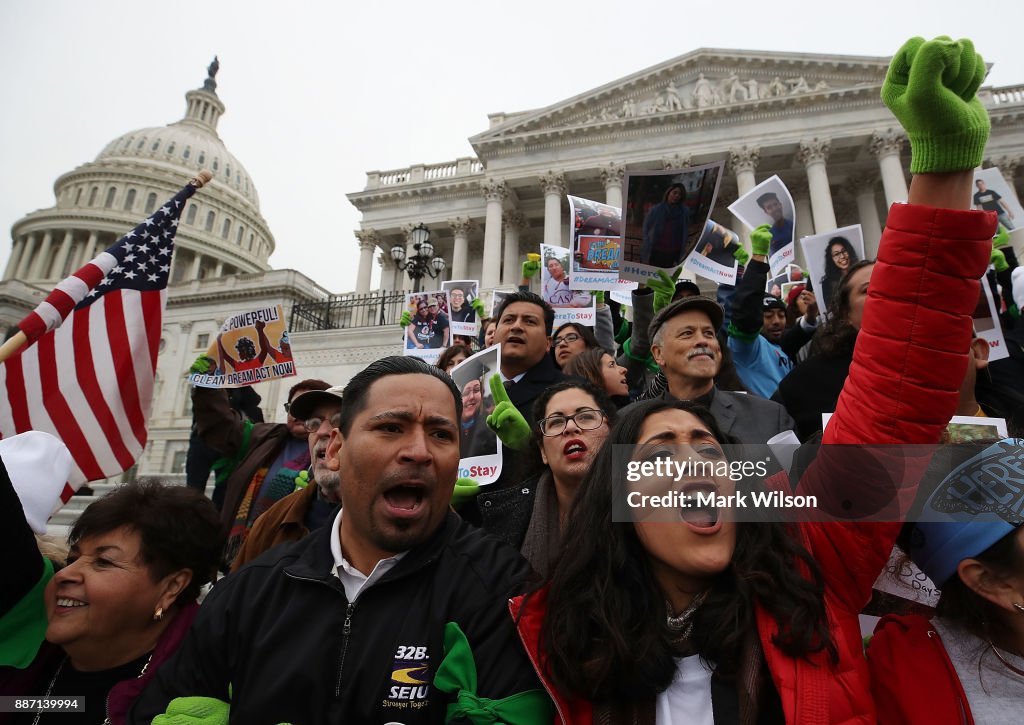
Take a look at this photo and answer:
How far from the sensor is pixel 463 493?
134 inches

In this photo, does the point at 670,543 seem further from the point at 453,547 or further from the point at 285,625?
the point at 285,625

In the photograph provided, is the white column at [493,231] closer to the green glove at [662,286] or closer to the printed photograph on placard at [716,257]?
the printed photograph on placard at [716,257]

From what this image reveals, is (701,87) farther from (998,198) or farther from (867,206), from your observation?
(998,198)

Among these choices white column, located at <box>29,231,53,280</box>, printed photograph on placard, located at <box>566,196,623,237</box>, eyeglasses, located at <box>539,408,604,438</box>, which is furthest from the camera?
white column, located at <box>29,231,53,280</box>

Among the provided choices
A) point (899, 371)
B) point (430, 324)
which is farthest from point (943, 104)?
point (430, 324)

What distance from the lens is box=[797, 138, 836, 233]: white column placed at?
27.8 metres

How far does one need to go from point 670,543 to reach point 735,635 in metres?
0.31

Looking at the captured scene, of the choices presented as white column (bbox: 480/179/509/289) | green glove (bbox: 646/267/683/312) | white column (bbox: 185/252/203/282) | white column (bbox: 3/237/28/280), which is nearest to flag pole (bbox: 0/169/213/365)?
green glove (bbox: 646/267/683/312)

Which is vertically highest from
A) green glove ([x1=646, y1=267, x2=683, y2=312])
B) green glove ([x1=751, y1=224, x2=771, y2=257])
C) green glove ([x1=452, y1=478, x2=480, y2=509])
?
green glove ([x1=751, y1=224, x2=771, y2=257])

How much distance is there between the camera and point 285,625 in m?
2.17

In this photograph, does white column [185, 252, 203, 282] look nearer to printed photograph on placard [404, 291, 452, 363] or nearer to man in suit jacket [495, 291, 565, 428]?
printed photograph on placard [404, 291, 452, 363]

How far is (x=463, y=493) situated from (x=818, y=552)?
6.35 feet

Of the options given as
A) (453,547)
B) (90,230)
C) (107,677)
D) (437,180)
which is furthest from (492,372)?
(90,230)

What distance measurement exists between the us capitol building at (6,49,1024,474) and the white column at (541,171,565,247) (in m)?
0.08
